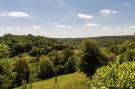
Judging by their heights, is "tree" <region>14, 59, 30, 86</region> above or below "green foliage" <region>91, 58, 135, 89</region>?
below

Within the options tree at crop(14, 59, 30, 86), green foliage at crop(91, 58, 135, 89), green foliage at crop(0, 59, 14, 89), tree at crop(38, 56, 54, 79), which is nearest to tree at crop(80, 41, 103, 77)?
green foliage at crop(0, 59, 14, 89)

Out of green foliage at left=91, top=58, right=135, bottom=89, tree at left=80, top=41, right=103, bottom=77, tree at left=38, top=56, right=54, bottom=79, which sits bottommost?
tree at left=38, top=56, right=54, bottom=79

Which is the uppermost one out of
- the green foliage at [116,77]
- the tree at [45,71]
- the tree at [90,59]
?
the green foliage at [116,77]

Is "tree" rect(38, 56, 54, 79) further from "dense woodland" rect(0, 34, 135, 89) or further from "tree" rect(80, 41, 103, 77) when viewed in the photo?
"tree" rect(80, 41, 103, 77)

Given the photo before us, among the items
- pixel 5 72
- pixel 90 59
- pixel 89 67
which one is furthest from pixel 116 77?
pixel 90 59

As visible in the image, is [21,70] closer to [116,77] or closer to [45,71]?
[45,71]

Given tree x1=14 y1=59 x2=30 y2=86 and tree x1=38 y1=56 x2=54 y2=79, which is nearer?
tree x1=14 y1=59 x2=30 y2=86

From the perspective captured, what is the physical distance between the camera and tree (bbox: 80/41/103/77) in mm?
74500

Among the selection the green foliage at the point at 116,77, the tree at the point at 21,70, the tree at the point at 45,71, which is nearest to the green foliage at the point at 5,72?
the green foliage at the point at 116,77

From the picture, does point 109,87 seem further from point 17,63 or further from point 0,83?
point 17,63

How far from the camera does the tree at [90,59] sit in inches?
2933

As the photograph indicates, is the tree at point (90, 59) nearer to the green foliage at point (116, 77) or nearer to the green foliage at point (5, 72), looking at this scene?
the green foliage at point (5, 72)

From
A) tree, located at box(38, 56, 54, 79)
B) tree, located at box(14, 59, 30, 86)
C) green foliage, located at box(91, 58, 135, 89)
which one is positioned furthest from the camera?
tree, located at box(38, 56, 54, 79)

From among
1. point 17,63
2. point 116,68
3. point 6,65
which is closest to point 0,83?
point 6,65
